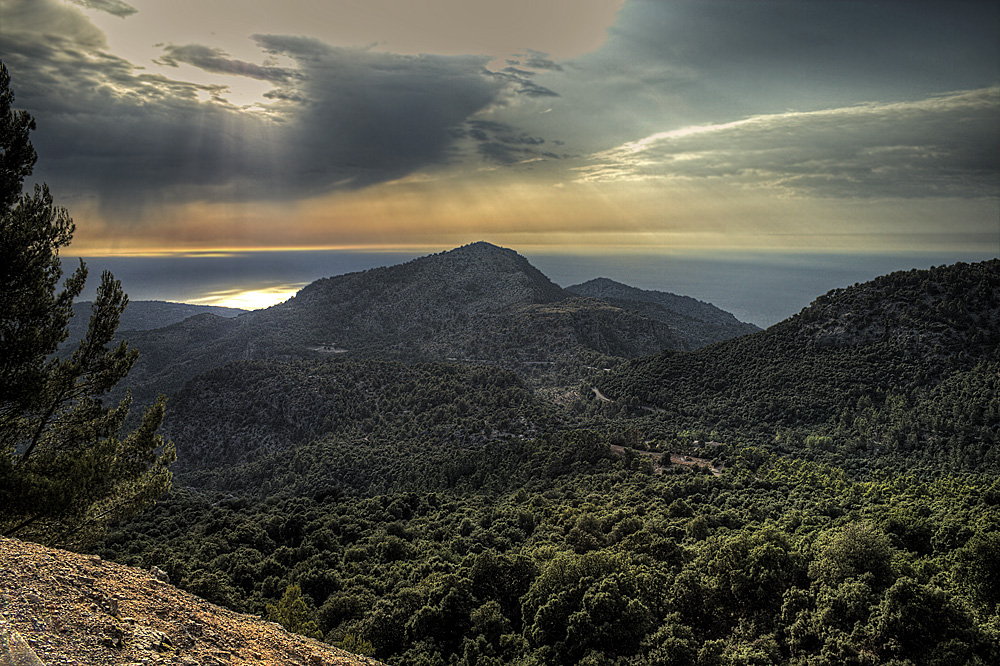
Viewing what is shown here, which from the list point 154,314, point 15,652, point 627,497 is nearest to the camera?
point 15,652

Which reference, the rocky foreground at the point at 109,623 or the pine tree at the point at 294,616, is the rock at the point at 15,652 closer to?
the rocky foreground at the point at 109,623

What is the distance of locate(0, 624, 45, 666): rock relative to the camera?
468cm

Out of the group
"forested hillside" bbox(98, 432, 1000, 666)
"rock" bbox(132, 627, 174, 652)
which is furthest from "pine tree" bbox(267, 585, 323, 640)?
"rock" bbox(132, 627, 174, 652)

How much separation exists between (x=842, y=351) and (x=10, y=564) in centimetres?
6020

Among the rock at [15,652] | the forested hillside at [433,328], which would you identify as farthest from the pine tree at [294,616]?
the forested hillside at [433,328]

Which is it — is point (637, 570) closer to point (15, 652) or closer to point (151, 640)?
point (151, 640)

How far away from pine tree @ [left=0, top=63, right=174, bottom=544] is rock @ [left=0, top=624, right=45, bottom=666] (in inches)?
282

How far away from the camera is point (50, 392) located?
11836 millimetres

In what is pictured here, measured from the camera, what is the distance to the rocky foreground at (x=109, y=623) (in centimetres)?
579

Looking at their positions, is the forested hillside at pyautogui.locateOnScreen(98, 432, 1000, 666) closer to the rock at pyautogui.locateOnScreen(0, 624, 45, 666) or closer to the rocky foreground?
the rocky foreground

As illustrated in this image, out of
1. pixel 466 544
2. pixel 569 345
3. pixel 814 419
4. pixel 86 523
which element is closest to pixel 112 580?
pixel 86 523

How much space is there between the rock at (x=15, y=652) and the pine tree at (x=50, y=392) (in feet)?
23.5

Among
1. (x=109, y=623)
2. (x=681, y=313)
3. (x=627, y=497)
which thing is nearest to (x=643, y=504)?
(x=627, y=497)

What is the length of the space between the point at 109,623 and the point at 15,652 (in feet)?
6.73
